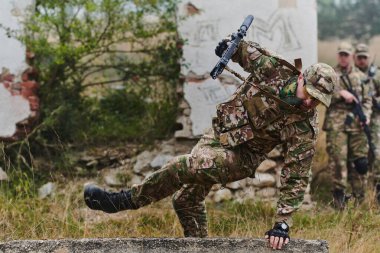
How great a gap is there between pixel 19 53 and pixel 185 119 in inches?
69.8

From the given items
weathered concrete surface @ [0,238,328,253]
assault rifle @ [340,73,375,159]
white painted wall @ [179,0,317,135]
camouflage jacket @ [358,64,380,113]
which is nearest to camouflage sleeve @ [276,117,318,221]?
weathered concrete surface @ [0,238,328,253]

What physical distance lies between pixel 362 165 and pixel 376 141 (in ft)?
1.43

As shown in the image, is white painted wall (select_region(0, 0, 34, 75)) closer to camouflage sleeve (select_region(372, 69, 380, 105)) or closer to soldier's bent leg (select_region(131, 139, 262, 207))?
soldier's bent leg (select_region(131, 139, 262, 207))

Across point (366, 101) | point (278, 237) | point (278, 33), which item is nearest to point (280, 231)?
point (278, 237)

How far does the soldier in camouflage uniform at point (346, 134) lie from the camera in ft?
22.8

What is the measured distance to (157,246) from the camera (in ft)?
13.9

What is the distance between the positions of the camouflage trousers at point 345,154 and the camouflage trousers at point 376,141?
0.20 m

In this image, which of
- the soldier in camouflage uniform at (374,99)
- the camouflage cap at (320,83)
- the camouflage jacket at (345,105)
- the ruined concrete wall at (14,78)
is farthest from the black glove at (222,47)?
the soldier in camouflage uniform at (374,99)

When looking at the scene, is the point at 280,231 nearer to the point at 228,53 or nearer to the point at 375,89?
the point at 228,53

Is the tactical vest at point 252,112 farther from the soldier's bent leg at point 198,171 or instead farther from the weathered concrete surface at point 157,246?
the weathered concrete surface at point 157,246

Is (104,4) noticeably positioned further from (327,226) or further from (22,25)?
(327,226)

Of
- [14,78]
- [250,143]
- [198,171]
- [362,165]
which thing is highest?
[14,78]

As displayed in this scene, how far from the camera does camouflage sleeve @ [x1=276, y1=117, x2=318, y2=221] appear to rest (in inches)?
171

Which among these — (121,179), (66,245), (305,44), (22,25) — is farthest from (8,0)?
(66,245)
